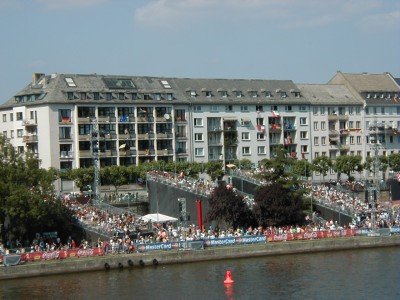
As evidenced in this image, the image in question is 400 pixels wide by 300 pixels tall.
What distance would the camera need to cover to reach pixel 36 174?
88.2 metres

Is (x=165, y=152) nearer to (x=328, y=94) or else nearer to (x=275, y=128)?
(x=275, y=128)

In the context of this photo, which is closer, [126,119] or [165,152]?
[126,119]

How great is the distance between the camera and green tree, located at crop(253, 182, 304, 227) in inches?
3772

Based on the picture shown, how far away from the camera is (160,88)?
137375mm

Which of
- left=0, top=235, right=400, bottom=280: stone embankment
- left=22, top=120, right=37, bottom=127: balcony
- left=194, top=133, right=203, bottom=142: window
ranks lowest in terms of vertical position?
left=0, top=235, right=400, bottom=280: stone embankment

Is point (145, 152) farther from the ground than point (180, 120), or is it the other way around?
point (180, 120)

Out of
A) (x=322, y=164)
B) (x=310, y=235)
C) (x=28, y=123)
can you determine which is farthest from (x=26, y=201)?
(x=322, y=164)

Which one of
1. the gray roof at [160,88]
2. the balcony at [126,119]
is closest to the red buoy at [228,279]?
the gray roof at [160,88]

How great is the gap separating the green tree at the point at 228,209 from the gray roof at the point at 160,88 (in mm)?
35967

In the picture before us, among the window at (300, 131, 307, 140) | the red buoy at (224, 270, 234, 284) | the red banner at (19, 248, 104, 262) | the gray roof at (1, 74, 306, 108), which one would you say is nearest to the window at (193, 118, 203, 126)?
the gray roof at (1, 74, 306, 108)

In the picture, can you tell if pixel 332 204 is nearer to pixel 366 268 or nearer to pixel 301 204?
pixel 301 204

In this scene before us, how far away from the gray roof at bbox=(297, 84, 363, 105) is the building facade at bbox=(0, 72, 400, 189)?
159mm

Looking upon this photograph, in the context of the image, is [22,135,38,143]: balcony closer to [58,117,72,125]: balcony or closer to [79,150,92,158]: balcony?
[58,117,72,125]: balcony

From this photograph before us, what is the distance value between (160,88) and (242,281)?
6854 centimetres
